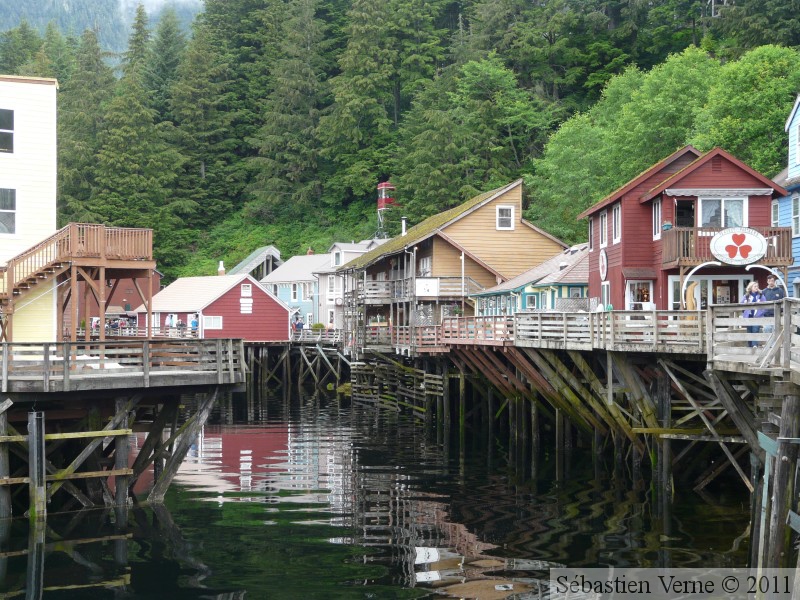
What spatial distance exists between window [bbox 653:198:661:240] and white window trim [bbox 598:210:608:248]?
9.19ft

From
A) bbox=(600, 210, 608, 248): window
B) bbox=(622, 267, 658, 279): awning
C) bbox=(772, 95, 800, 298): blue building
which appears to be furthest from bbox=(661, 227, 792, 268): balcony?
bbox=(600, 210, 608, 248): window

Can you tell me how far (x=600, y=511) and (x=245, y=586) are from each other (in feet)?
28.8

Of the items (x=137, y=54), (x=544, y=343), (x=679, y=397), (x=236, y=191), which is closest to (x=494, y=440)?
(x=544, y=343)

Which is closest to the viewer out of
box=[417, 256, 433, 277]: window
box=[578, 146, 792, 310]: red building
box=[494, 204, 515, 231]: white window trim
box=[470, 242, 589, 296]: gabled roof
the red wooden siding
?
box=[578, 146, 792, 310]: red building

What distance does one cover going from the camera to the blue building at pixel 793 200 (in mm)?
34188

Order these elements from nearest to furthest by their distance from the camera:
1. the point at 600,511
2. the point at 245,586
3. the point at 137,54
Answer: the point at 245,586 → the point at 600,511 → the point at 137,54

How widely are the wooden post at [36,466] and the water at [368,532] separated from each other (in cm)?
57

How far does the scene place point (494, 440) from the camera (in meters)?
35.7

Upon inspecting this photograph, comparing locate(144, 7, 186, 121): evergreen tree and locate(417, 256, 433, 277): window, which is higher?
locate(144, 7, 186, 121): evergreen tree

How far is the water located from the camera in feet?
56.2

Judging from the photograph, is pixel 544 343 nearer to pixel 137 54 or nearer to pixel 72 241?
pixel 72 241

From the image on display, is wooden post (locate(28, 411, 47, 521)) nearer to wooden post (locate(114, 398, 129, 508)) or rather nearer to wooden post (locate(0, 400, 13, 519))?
wooden post (locate(0, 400, 13, 519))

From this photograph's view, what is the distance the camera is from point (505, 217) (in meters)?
50.0

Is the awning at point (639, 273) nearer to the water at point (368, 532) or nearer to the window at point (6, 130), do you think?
the water at point (368, 532)
